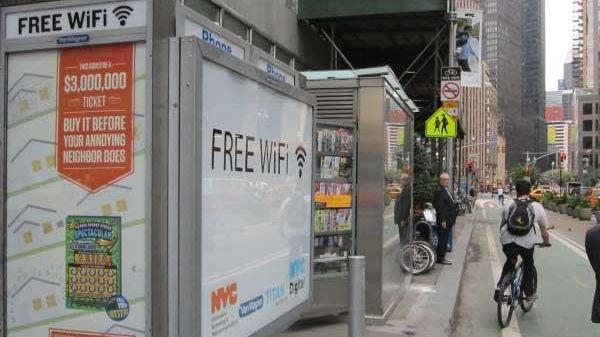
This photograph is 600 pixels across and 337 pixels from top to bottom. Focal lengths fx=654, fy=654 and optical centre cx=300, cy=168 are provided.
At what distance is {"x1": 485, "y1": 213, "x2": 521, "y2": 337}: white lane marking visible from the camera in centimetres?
759

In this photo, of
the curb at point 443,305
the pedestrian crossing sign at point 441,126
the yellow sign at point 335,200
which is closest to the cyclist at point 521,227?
the curb at point 443,305

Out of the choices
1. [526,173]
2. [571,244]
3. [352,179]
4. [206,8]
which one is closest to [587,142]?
[526,173]

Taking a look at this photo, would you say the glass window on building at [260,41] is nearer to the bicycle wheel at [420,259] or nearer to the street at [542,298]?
the bicycle wheel at [420,259]

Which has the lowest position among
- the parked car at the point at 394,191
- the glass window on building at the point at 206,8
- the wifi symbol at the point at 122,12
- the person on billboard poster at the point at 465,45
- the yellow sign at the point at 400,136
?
the parked car at the point at 394,191

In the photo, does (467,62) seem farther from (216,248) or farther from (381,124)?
(216,248)

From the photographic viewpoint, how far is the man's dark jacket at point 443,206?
1218 centimetres

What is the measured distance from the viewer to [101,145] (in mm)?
2629

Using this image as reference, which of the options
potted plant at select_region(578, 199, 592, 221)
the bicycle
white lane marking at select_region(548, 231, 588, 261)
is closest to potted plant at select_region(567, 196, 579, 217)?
potted plant at select_region(578, 199, 592, 221)

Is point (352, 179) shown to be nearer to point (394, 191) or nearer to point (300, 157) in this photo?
point (394, 191)

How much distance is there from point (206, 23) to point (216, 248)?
103cm

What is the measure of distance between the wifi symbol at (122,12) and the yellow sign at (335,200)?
4266 millimetres

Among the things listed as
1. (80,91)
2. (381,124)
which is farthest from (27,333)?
(381,124)

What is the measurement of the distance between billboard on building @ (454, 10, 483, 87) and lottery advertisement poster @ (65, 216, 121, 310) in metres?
17.4

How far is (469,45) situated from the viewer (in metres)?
19.9
